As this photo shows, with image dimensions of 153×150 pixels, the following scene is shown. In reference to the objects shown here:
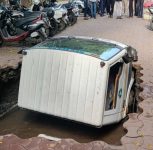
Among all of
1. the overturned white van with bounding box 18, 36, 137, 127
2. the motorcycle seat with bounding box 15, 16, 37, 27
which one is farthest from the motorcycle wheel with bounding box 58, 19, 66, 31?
the overturned white van with bounding box 18, 36, 137, 127

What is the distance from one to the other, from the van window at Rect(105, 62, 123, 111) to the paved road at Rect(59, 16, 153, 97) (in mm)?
2664

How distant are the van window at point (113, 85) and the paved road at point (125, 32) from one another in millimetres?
2664

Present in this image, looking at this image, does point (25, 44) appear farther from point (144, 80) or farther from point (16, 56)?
point (144, 80)

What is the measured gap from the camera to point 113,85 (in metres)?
8.24

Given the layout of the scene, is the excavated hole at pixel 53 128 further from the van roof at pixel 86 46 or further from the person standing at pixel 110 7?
the person standing at pixel 110 7

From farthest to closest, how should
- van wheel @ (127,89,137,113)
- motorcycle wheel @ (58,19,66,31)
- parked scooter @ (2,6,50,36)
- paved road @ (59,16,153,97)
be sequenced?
motorcycle wheel @ (58,19,66,31), parked scooter @ (2,6,50,36), paved road @ (59,16,153,97), van wheel @ (127,89,137,113)

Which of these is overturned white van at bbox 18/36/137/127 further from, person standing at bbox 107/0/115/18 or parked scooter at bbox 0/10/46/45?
person standing at bbox 107/0/115/18

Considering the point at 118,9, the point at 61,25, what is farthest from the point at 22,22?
the point at 118,9

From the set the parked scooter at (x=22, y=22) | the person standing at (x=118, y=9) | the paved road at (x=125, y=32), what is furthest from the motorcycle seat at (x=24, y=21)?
the person standing at (x=118, y=9)

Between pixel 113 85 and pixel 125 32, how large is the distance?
977 cm

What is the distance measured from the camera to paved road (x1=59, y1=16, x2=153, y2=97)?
1337 centimetres

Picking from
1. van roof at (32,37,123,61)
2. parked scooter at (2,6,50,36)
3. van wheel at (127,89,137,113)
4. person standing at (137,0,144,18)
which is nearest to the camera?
van roof at (32,37,123,61)

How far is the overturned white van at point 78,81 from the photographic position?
7684mm

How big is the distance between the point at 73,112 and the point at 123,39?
8.54 meters
